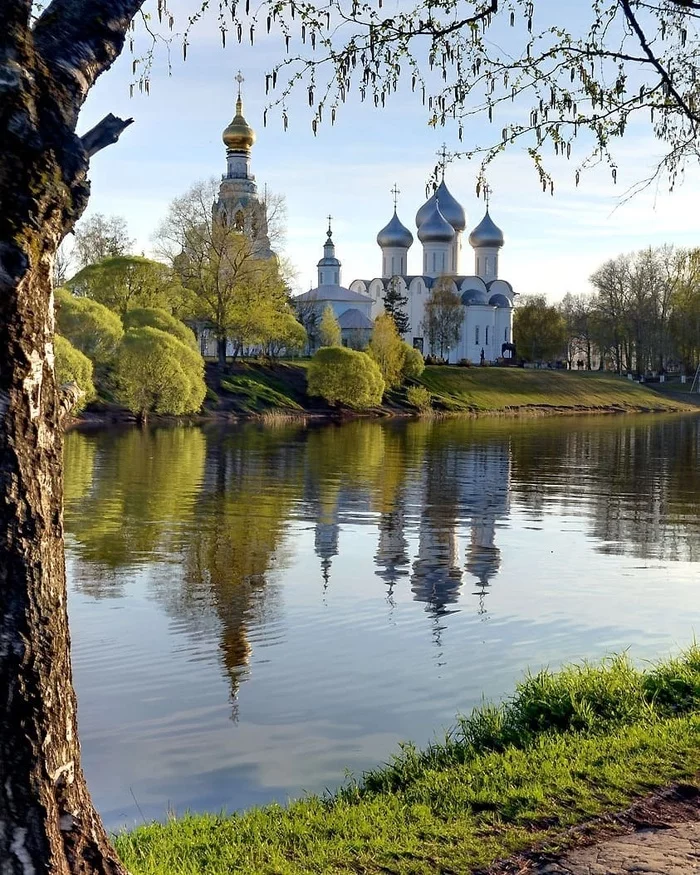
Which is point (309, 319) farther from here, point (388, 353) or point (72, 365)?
point (72, 365)

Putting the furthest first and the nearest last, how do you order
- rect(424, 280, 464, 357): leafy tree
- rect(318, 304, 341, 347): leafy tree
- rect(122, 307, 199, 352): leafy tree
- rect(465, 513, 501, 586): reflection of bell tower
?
rect(424, 280, 464, 357): leafy tree → rect(318, 304, 341, 347): leafy tree → rect(122, 307, 199, 352): leafy tree → rect(465, 513, 501, 586): reflection of bell tower

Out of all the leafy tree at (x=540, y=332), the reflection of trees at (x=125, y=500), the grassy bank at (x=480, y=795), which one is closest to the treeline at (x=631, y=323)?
the leafy tree at (x=540, y=332)

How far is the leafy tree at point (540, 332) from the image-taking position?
9781cm

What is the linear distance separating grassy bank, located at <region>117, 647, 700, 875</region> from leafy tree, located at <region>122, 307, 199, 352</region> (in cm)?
4354

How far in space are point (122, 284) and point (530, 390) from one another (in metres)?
33.5

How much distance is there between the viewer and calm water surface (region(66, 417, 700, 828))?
7973mm

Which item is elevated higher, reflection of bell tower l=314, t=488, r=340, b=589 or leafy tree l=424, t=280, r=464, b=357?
leafy tree l=424, t=280, r=464, b=357

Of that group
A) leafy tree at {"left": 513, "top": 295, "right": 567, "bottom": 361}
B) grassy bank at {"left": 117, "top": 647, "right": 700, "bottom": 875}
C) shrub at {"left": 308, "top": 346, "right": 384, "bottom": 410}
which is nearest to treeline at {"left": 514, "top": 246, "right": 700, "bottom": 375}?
leafy tree at {"left": 513, "top": 295, "right": 567, "bottom": 361}

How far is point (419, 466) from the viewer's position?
1169 inches

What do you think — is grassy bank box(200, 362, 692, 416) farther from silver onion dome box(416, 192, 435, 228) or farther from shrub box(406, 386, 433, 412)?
silver onion dome box(416, 192, 435, 228)

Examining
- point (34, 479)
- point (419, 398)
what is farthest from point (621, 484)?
point (419, 398)

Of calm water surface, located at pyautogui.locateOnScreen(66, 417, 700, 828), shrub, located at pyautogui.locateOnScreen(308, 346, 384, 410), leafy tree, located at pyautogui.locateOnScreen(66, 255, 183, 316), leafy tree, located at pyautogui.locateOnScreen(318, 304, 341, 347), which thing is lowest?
calm water surface, located at pyautogui.locateOnScreen(66, 417, 700, 828)

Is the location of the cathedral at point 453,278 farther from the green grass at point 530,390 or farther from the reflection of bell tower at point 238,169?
the reflection of bell tower at point 238,169

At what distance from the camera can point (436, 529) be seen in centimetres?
1847
